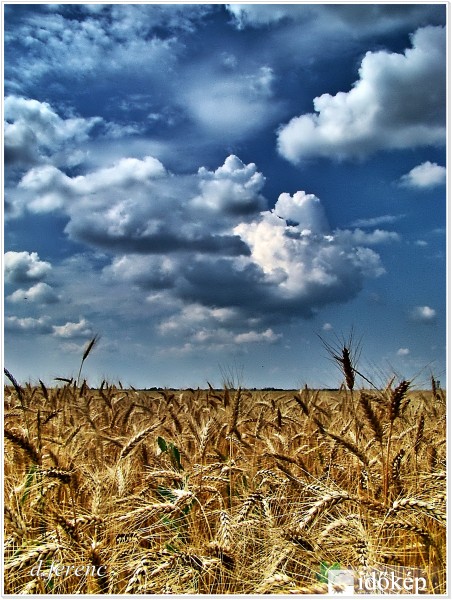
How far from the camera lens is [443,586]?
2480 mm

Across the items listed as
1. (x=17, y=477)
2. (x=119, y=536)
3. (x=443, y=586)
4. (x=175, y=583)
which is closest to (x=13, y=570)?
(x=119, y=536)

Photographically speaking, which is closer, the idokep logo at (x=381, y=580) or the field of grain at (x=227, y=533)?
the idokep logo at (x=381, y=580)

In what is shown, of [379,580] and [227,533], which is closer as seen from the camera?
[379,580]

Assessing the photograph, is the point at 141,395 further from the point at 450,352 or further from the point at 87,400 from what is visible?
the point at 450,352

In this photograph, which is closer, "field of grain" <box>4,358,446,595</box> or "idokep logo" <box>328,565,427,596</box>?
"idokep logo" <box>328,565,427,596</box>

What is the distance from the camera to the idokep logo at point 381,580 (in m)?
2.37

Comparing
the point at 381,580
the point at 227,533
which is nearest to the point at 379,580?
the point at 381,580

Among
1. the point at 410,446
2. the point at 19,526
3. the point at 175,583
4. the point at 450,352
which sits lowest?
the point at 175,583

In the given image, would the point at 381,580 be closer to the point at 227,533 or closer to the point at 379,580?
the point at 379,580

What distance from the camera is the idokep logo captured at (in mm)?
2369

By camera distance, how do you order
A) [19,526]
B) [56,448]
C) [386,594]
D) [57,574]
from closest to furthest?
[386,594] → [57,574] → [19,526] → [56,448]

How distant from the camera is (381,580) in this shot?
2434mm

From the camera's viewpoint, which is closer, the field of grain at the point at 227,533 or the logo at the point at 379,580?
the logo at the point at 379,580

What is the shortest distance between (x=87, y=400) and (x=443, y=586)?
4783 mm
